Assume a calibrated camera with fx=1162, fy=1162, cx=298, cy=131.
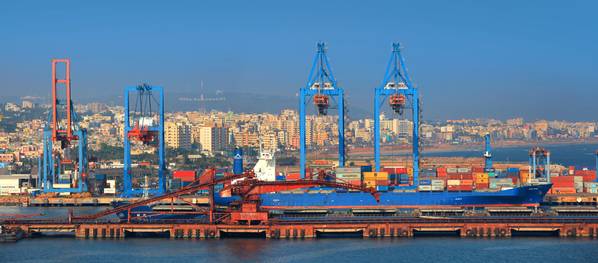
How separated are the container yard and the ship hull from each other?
0.06m

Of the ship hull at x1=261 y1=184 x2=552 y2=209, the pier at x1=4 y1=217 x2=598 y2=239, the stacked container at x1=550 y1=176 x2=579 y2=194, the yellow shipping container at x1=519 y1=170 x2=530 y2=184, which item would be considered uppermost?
the yellow shipping container at x1=519 y1=170 x2=530 y2=184

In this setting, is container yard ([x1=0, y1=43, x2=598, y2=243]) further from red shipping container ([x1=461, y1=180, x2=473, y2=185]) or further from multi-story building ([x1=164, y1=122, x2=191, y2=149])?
multi-story building ([x1=164, y1=122, x2=191, y2=149])

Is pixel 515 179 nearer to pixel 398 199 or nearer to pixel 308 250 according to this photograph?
pixel 398 199

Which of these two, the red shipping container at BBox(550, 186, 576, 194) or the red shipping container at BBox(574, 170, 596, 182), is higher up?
the red shipping container at BBox(574, 170, 596, 182)

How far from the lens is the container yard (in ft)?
161

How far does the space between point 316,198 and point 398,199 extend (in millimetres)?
4601

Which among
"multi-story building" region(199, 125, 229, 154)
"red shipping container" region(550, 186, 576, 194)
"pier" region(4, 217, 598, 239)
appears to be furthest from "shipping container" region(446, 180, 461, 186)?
"multi-story building" region(199, 125, 229, 154)

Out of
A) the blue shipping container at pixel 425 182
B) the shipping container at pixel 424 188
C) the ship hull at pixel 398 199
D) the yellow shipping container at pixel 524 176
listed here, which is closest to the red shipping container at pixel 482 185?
the ship hull at pixel 398 199

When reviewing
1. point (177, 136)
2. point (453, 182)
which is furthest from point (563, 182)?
point (177, 136)

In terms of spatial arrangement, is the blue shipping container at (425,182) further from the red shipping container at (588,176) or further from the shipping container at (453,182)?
the red shipping container at (588,176)

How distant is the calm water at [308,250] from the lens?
42344mm

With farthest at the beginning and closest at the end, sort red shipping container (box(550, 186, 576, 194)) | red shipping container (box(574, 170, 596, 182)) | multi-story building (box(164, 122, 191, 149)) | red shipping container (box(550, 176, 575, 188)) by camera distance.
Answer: multi-story building (box(164, 122, 191, 149))
red shipping container (box(574, 170, 596, 182))
red shipping container (box(550, 176, 575, 188))
red shipping container (box(550, 186, 576, 194))

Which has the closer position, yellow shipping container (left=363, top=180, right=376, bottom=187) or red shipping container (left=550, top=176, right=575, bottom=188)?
yellow shipping container (left=363, top=180, right=376, bottom=187)

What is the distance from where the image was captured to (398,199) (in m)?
65.2
